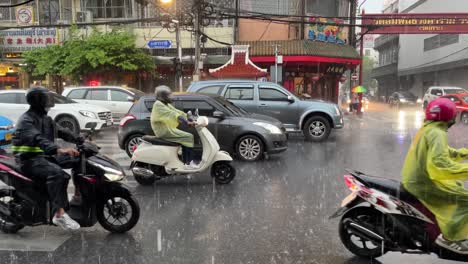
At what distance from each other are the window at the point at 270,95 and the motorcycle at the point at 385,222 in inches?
338

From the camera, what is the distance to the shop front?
77.9 feet

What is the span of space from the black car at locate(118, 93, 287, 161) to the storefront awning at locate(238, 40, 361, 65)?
48.3 feet

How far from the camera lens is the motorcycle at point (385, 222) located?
12.1ft

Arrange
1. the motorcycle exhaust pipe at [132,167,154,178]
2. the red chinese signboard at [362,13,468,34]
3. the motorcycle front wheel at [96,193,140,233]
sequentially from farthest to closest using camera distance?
1. the red chinese signboard at [362,13,468,34]
2. the motorcycle exhaust pipe at [132,167,154,178]
3. the motorcycle front wheel at [96,193,140,233]

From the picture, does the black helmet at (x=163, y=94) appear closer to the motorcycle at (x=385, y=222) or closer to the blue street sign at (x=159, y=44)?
the motorcycle at (x=385, y=222)

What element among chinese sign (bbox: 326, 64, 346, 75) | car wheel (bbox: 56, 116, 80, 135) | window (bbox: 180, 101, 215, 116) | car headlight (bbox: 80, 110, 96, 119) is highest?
chinese sign (bbox: 326, 64, 346, 75)

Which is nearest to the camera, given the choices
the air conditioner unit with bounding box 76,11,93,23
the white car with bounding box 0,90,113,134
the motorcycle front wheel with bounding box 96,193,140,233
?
the motorcycle front wheel with bounding box 96,193,140,233

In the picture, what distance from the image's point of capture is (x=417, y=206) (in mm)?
3707

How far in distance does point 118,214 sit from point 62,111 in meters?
9.86

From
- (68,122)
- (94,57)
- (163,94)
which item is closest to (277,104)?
(163,94)

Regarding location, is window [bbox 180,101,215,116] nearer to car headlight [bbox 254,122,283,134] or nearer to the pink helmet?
car headlight [bbox 254,122,283,134]

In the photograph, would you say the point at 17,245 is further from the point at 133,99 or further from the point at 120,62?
the point at 120,62

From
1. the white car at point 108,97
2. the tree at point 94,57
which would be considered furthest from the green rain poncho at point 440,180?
the tree at point 94,57

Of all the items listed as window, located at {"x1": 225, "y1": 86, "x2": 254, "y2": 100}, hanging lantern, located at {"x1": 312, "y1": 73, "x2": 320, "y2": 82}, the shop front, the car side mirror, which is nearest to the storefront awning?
the shop front
